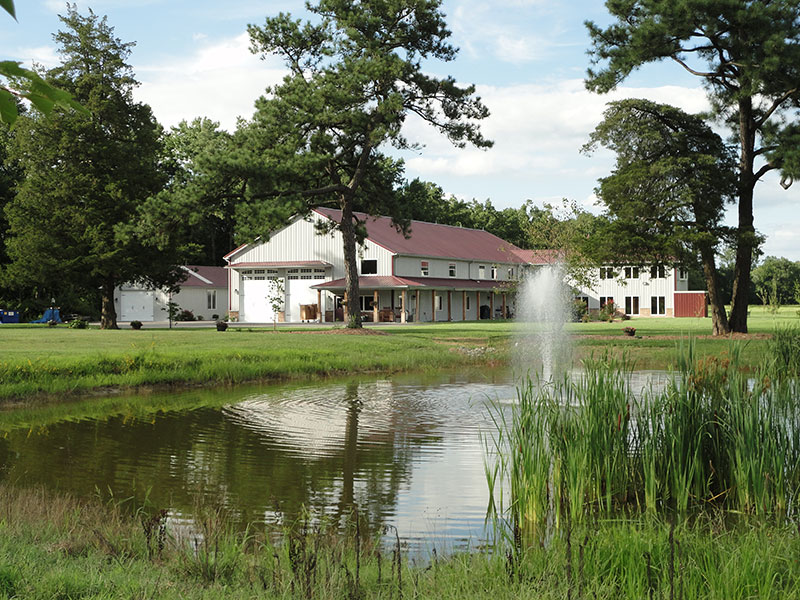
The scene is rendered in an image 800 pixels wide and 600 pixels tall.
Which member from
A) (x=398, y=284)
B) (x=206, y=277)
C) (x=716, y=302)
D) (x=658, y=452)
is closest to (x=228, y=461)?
(x=658, y=452)

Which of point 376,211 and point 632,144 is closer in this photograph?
point 632,144

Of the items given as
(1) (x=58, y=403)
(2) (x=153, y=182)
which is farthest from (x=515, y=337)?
(2) (x=153, y=182)

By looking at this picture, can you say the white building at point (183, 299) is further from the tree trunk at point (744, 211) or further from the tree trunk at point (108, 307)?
the tree trunk at point (744, 211)

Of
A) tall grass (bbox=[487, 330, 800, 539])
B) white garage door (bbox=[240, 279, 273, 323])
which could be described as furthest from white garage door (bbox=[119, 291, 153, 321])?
tall grass (bbox=[487, 330, 800, 539])

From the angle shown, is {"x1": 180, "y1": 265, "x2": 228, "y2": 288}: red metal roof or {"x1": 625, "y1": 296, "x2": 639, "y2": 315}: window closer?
{"x1": 180, "y1": 265, "x2": 228, "y2": 288}: red metal roof

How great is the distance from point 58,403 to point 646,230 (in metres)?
21.2

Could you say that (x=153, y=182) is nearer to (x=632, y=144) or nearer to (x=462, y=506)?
(x=632, y=144)

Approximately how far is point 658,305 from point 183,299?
125 feet

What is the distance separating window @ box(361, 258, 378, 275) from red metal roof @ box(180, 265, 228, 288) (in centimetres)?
1464

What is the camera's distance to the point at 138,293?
61.5 m

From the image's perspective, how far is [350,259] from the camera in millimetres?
36625

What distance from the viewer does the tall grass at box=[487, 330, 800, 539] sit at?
612cm

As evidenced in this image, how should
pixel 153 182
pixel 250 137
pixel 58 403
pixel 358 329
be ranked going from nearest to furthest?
pixel 58 403 → pixel 250 137 → pixel 358 329 → pixel 153 182

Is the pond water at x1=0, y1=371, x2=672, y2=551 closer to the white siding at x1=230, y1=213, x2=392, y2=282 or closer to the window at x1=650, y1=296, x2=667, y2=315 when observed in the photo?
the white siding at x1=230, y1=213, x2=392, y2=282
